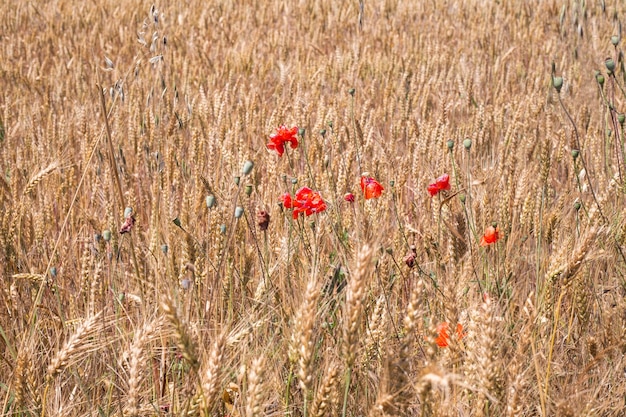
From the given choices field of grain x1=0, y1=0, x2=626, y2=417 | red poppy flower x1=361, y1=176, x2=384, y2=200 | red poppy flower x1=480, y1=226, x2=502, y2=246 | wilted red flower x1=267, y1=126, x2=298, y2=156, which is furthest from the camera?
wilted red flower x1=267, y1=126, x2=298, y2=156

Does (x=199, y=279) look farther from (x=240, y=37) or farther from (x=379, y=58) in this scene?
(x=240, y=37)

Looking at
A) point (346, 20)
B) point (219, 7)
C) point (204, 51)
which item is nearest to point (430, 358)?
point (204, 51)

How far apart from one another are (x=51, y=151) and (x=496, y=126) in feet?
5.76

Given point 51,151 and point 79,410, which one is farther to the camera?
point 51,151

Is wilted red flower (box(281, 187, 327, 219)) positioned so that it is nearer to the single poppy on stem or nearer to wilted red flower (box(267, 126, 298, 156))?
the single poppy on stem

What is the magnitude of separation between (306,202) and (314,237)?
0.27 ft

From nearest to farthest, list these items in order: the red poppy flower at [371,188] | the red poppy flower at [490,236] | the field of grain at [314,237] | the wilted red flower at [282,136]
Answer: the field of grain at [314,237], the red poppy flower at [490,236], the red poppy flower at [371,188], the wilted red flower at [282,136]

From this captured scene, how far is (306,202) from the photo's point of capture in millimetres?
1717

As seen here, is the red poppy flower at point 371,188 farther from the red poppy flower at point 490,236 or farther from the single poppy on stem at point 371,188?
the red poppy flower at point 490,236

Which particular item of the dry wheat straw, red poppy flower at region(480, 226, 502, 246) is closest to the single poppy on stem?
red poppy flower at region(480, 226, 502, 246)

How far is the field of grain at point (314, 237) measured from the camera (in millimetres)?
1146

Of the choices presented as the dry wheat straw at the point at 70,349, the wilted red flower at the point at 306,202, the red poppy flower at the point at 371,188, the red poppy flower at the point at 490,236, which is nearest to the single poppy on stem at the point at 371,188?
the red poppy flower at the point at 371,188

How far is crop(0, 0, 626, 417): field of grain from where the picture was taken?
1.15 meters

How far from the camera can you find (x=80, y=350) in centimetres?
124
